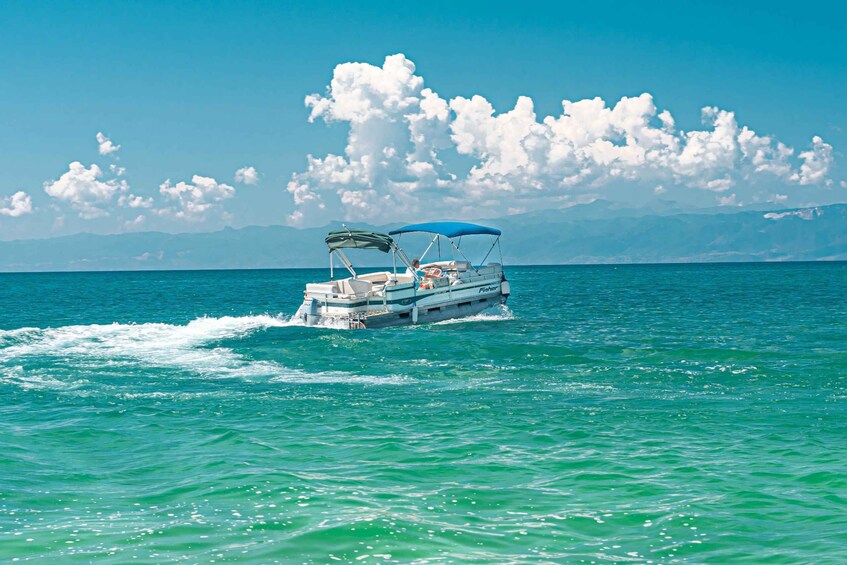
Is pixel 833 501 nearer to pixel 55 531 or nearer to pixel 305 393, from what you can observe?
pixel 55 531

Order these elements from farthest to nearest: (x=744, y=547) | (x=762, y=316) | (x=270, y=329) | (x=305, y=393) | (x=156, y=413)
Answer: (x=762, y=316), (x=270, y=329), (x=305, y=393), (x=156, y=413), (x=744, y=547)

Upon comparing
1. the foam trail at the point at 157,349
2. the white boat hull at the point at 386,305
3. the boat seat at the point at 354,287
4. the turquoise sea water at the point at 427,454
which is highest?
the boat seat at the point at 354,287

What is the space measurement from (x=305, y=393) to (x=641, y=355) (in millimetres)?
15911

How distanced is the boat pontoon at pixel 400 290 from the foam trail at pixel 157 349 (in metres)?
3.54

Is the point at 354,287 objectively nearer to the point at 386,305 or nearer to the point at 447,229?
the point at 386,305

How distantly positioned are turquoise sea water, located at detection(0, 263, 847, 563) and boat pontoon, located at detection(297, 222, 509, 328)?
1082 centimetres

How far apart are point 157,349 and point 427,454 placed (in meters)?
24.6

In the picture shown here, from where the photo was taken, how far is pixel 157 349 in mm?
38062

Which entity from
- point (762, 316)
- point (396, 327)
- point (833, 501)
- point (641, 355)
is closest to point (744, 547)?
point (833, 501)

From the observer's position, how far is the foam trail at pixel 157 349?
30.2 meters

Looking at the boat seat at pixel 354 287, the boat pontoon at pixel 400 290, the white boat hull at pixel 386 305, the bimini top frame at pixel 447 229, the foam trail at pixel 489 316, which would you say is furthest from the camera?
the bimini top frame at pixel 447 229

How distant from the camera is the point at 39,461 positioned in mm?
16906

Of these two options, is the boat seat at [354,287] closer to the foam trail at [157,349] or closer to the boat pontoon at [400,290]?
the boat pontoon at [400,290]

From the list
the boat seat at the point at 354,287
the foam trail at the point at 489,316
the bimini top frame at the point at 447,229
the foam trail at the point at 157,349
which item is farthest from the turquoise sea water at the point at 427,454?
the bimini top frame at the point at 447,229
